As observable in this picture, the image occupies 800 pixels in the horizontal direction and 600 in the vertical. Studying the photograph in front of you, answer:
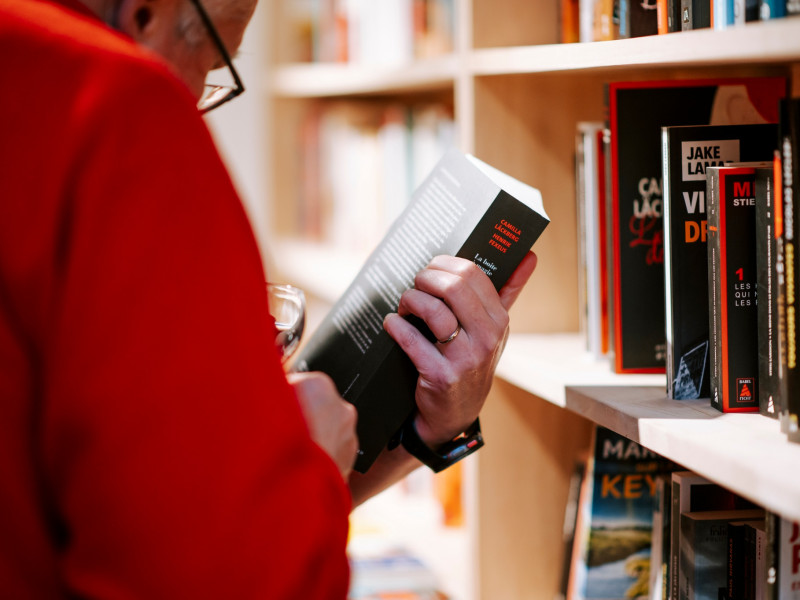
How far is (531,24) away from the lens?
1089mm

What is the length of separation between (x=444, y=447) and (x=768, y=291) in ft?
1.28

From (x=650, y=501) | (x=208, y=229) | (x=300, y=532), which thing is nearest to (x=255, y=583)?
(x=300, y=532)

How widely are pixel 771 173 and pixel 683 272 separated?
13cm

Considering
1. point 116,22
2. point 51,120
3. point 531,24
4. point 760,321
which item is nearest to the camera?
point 51,120

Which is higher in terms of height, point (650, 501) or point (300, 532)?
point (300, 532)

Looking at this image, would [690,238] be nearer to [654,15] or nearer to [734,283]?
[734,283]

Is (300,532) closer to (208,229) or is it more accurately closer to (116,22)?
(208,229)

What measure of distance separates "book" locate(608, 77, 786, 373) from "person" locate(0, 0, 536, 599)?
0.49 meters

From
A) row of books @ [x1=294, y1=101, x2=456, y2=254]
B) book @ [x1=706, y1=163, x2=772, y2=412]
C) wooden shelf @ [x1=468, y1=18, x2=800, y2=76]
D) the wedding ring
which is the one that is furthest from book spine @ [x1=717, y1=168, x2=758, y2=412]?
row of books @ [x1=294, y1=101, x2=456, y2=254]

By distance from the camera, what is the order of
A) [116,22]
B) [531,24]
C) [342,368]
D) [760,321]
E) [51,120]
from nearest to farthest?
[51,120] → [116,22] → [760,321] → [342,368] → [531,24]

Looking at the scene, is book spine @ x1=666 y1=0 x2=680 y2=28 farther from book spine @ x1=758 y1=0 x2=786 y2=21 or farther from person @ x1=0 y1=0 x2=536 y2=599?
person @ x1=0 y1=0 x2=536 y2=599

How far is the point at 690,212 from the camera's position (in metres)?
0.79

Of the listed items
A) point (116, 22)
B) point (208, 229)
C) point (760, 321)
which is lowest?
point (760, 321)

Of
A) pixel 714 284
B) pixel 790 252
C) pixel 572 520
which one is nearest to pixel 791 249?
pixel 790 252
